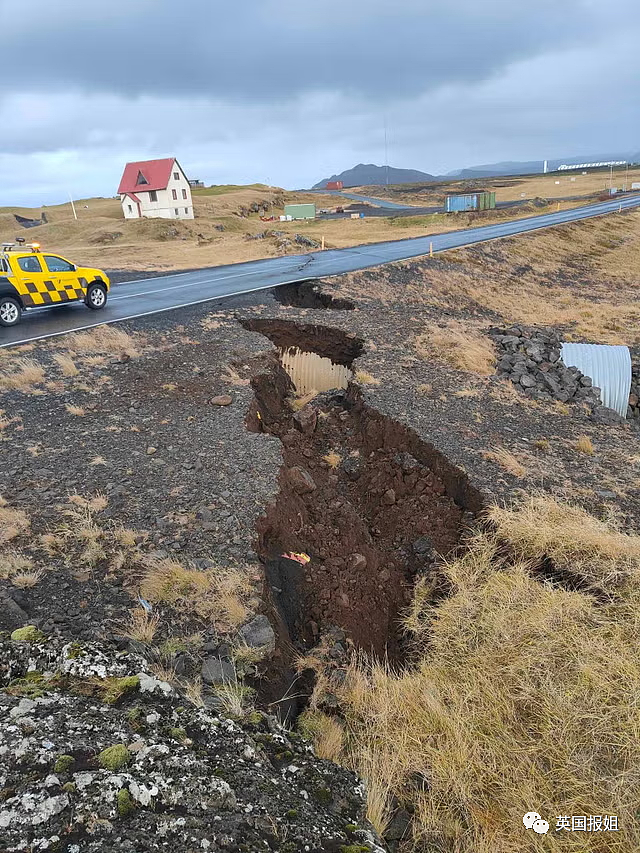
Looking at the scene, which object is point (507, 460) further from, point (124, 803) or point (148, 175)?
point (148, 175)

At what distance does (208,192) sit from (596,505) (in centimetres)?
9223

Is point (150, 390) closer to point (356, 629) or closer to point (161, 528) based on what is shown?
point (161, 528)

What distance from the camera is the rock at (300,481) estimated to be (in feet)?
24.9

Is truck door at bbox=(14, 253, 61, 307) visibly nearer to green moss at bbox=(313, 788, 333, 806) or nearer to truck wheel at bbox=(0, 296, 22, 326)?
truck wheel at bbox=(0, 296, 22, 326)

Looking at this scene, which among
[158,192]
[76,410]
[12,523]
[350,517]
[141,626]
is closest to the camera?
[141,626]

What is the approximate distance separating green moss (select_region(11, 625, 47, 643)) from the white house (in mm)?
56883

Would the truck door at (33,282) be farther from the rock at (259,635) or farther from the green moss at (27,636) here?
the rock at (259,635)

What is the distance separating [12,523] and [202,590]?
255cm

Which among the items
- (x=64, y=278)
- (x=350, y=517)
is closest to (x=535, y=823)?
(x=350, y=517)

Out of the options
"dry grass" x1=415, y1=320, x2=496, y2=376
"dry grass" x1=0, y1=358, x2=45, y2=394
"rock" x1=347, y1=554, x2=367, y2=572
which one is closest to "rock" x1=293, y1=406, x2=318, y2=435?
"rock" x1=347, y1=554, x2=367, y2=572

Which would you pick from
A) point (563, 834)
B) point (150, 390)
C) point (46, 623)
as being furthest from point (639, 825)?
point (150, 390)

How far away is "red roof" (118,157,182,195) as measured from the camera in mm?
54344

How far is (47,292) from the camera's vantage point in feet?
42.5

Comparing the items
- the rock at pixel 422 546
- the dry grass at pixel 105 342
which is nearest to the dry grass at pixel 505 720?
Answer: the rock at pixel 422 546
